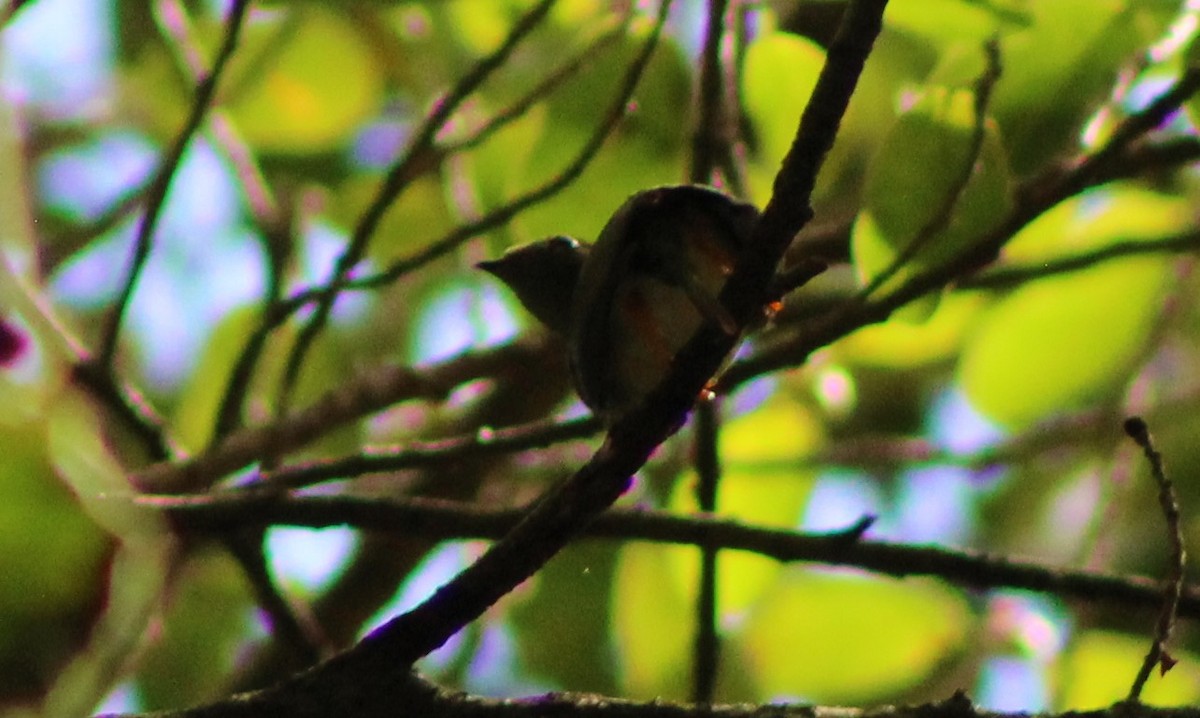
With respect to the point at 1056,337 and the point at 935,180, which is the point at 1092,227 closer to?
the point at 1056,337

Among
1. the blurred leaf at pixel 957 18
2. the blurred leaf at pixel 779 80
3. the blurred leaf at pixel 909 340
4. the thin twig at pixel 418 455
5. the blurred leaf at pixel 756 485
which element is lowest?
the blurred leaf at pixel 756 485

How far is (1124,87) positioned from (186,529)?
Result: 1.70 m

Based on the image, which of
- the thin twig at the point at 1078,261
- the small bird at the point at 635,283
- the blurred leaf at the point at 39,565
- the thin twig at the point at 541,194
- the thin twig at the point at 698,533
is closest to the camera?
the blurred leaf at the point at 39,565

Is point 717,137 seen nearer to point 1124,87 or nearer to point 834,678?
point 1124,87

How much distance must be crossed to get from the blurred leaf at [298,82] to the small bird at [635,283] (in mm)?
1666

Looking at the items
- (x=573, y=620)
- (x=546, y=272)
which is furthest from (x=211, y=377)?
(x=546, y=272)

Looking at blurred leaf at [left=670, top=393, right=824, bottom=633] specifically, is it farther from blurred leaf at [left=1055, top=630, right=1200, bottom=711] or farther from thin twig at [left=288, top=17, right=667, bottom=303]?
thin twig at [left=288, top=17, right=667, bottom=303]

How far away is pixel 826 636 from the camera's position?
3.29 m

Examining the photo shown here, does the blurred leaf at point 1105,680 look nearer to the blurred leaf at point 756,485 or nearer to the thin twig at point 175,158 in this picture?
the blurred leaf at point 756,485

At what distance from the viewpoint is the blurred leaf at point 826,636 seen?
3.27 meters

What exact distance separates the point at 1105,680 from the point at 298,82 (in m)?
2.20

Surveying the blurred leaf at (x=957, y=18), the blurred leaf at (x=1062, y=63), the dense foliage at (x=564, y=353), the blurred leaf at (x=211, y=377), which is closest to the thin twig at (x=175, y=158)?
the dense foliage at (x=564, y=353)

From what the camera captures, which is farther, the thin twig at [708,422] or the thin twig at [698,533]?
the thin twig at [708,422]

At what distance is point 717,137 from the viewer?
252cm
